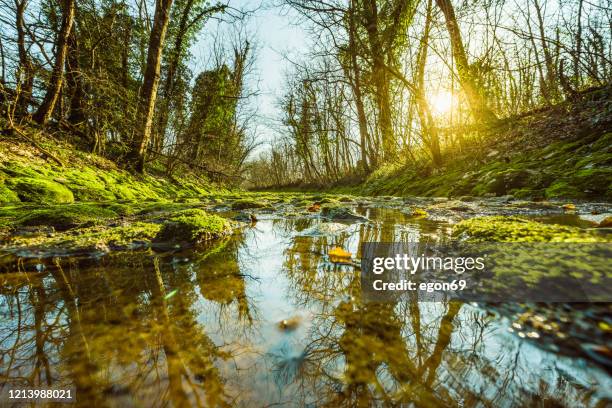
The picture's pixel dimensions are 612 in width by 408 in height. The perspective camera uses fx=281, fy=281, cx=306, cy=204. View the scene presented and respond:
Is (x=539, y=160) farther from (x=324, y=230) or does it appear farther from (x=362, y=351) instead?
(x=362, y=351)

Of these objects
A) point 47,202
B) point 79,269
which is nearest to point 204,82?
point 47,202

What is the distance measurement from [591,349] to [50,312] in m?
1.94

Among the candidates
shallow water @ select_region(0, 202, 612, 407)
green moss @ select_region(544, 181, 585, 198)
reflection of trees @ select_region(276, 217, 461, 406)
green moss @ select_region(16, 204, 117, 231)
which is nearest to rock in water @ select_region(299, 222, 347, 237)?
shallow water @ select_region(0, 202, 612, 407)

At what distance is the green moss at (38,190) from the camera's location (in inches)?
177

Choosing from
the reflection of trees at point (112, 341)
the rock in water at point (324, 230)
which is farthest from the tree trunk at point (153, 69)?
the reflection of trees at point (112, 341)

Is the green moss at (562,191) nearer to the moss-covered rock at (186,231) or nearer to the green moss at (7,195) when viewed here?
the moss-covered rock at (186,231)

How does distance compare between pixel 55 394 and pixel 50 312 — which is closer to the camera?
pixel 55 394

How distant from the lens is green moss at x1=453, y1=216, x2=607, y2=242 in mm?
1638

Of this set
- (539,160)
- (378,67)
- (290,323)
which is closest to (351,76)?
(378,67)

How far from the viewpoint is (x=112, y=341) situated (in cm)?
98

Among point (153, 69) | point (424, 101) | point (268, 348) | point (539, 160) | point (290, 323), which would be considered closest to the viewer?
point (268, 348)

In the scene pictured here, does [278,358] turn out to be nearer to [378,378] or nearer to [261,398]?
[261,398]

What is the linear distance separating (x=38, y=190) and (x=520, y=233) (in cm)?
654

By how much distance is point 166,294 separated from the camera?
1.40 meters
